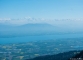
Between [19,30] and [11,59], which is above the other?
[19,30]

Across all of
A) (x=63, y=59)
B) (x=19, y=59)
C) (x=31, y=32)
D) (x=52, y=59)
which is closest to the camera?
(x=63, y=59)

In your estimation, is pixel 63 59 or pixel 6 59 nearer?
pixel 63 59

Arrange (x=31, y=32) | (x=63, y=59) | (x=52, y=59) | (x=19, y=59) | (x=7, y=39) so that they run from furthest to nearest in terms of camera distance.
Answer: (x=31, y=32)
(x=7, y=39)
(x=19, y=59)
(x=52, y=59)
(x=63, y=59)

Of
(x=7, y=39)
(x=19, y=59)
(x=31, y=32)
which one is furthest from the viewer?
(x=31, y=32)

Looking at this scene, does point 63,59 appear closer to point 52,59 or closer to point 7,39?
point 52,59

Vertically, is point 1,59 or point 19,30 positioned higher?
point 19,30

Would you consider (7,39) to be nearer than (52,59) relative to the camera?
No

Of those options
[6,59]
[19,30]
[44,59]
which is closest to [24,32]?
[19,30]

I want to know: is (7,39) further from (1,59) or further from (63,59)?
(63,59)

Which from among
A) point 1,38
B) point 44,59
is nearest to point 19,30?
point 1,38
